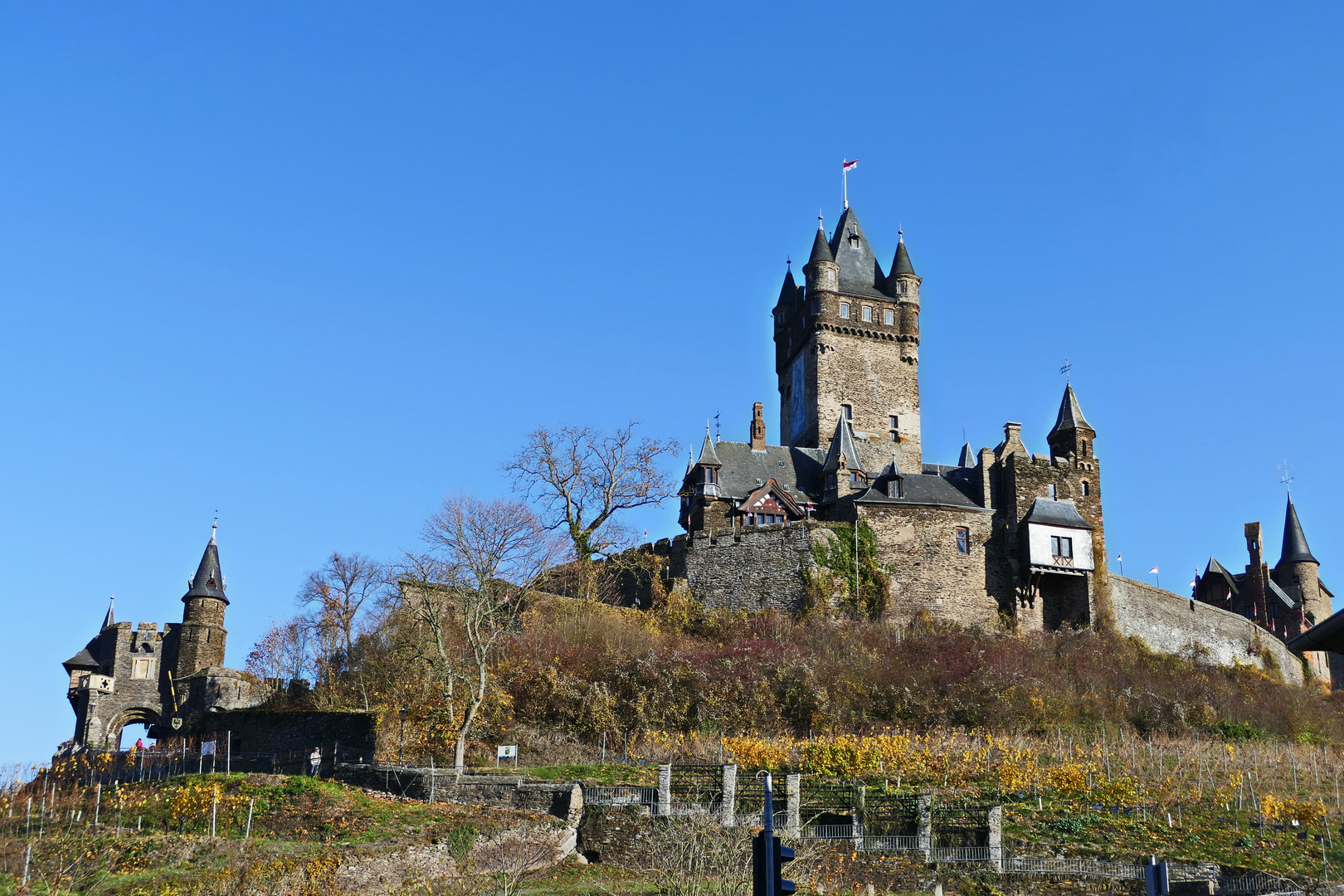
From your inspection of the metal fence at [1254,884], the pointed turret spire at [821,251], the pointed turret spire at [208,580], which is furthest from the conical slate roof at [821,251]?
the metal fence at [1254,884]

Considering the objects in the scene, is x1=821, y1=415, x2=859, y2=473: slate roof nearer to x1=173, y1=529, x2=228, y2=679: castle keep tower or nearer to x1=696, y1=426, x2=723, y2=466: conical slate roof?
x1=696, y1=426, x2=723, y2=466: conical slate roof

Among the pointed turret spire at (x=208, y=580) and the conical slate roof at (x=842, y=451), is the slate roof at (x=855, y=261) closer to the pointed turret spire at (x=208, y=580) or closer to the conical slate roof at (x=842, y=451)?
the conical slate roof at (x=842, y=451)

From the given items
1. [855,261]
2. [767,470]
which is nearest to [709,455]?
[767,470]

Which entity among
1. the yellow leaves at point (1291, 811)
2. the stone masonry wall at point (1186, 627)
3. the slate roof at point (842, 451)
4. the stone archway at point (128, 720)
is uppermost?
the slate roof at point (842, 451)

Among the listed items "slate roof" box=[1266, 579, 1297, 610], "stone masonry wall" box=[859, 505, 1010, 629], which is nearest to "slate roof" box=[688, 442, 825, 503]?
"stone masonry wall" box=[859, 505, 1010, 629]

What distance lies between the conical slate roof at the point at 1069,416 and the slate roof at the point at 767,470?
32.4 feet

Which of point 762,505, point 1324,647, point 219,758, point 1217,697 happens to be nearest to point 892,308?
point 762,505

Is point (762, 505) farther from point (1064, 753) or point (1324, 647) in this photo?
point (1324, 647)

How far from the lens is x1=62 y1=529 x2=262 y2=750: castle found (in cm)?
5753

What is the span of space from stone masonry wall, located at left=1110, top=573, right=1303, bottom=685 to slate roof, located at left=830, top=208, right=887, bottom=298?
20148 millimetres

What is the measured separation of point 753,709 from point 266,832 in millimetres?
17170

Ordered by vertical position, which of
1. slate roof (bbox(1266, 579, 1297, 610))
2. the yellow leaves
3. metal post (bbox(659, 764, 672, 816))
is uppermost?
slate roof (bbox(1266, 579, 1297, 610))

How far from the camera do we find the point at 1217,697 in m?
48.2

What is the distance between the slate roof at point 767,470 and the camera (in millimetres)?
55469
